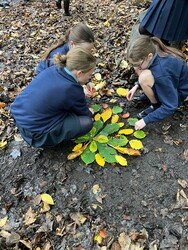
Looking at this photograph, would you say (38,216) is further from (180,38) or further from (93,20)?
(93,20)

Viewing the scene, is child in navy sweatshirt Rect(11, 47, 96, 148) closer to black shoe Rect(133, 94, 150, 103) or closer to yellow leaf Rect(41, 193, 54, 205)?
yellow leaf Rect(41, 193, 54, 205)

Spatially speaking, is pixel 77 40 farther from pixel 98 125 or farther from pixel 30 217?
pixel 30 217

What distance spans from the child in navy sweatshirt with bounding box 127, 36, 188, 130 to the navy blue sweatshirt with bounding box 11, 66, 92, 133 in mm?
623

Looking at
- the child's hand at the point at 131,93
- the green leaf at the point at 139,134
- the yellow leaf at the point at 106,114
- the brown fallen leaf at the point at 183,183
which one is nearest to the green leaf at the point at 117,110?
the yellow leaf at the point at 106,114

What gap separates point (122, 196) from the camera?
3121 millimetres

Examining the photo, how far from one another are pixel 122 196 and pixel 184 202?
56 centimetres

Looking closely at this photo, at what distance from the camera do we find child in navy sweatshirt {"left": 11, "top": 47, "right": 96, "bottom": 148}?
3.06 meters

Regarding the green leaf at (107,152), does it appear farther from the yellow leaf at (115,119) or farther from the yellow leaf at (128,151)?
the yellow leaf at (115,119)

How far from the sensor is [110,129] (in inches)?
142

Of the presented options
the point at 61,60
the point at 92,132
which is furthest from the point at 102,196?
the point at 61,60

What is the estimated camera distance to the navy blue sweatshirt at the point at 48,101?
307 cm

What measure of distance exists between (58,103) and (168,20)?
5.09 feet

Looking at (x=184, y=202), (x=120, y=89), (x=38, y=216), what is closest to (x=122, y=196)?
(x=184, y=202)

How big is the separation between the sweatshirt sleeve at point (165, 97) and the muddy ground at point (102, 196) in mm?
286
